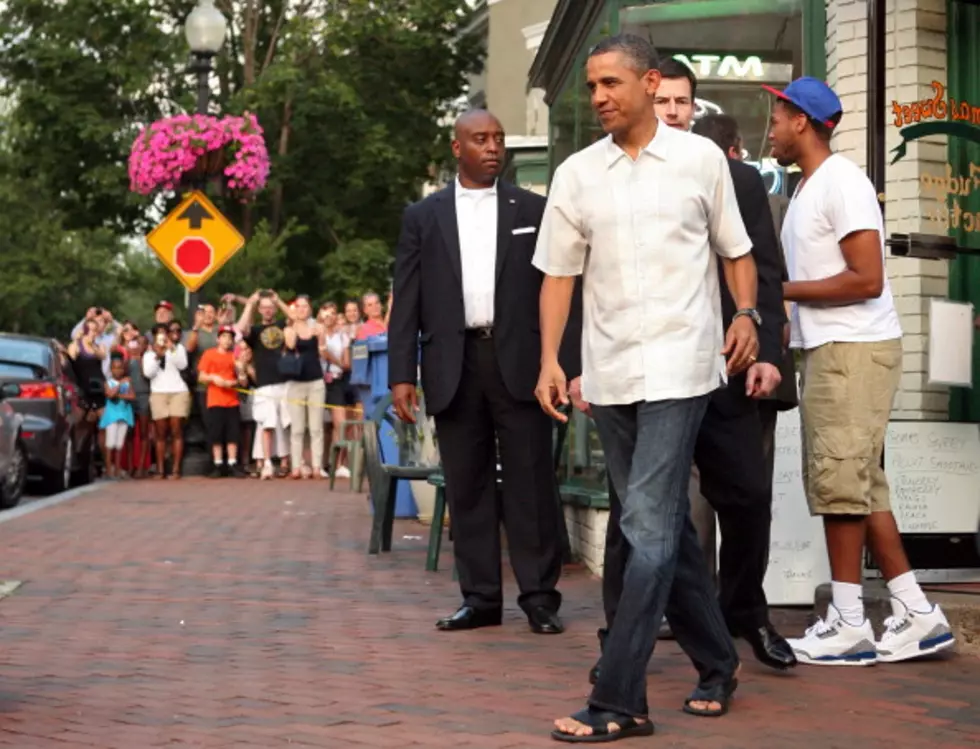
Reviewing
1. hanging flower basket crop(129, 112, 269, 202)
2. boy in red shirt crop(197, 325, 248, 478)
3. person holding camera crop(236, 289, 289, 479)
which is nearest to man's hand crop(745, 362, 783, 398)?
person holding camera crop(236, 289, 289, 479)

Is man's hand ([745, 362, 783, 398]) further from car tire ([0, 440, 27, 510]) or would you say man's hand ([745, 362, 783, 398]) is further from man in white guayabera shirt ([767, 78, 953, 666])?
car tire ([0, 440, 27, 510])

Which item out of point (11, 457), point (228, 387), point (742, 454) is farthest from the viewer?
point (228, 387)

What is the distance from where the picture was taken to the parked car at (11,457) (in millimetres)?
17406

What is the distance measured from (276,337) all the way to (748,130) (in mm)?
12805

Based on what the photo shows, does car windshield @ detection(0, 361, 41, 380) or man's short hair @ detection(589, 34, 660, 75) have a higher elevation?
man's short hair @ detection(589, 34, 660, 75)

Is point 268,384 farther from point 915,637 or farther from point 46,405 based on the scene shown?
point 915,637

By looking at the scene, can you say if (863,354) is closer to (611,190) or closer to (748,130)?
(611,190)

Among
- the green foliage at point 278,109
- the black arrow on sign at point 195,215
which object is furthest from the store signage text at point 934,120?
the green foliage at point 278,109

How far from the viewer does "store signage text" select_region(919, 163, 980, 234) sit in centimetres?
973

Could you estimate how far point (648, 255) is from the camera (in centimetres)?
625

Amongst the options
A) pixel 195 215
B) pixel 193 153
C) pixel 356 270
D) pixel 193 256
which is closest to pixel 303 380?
pixel 193 256

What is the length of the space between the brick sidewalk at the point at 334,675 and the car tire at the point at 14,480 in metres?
5.90

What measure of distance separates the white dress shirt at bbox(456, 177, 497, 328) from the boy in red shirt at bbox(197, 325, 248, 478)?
49.0 ft

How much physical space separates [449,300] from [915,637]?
231 centimetres
